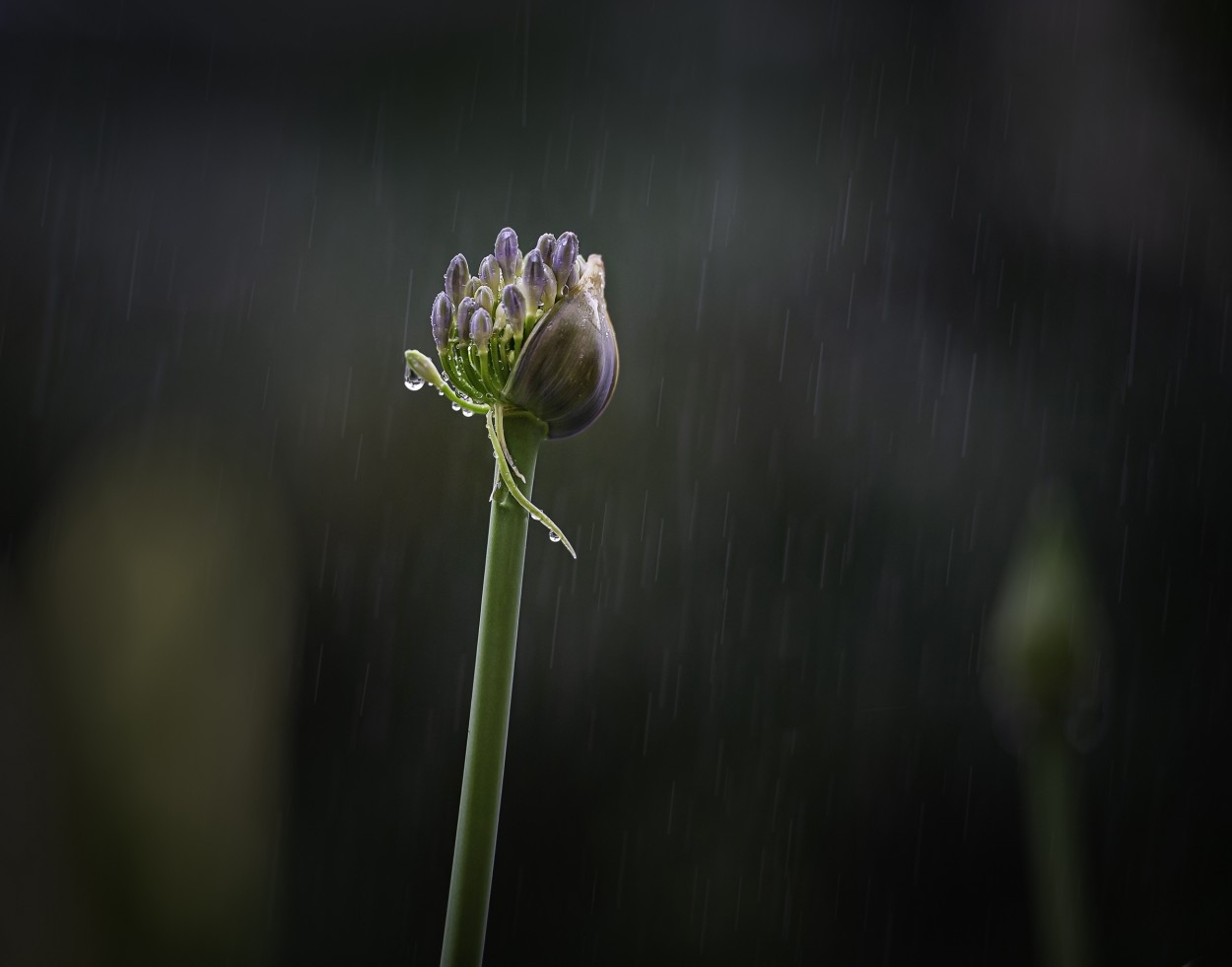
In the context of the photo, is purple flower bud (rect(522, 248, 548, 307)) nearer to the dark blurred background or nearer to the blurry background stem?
the blurry background stem

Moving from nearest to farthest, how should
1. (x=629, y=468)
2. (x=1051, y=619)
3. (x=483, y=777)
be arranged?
1. (x=483, y=777)
2. (x=1051, y=619)
3. (x=629, y=468)

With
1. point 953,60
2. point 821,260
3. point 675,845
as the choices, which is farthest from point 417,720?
point 953,60

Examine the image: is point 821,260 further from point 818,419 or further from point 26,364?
point 26,364

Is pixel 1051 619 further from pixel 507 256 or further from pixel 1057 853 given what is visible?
pixel 507 256

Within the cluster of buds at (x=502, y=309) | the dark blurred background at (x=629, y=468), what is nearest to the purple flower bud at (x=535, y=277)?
the cluster of buds at (x=502, y=309)

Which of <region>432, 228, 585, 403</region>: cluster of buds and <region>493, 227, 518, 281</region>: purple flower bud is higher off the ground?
<region>493, 227, 518, 281</region>: purple flower bud

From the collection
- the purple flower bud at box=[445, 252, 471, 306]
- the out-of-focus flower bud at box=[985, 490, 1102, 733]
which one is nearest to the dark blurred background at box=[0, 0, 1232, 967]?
the out-of-focus flower bud at box=[985, 490, 1102, 733]

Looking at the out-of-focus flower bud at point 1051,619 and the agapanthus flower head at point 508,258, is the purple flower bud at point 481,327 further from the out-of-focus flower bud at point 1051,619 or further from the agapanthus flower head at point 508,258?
the out-of-focus flower bud at point 1051,619

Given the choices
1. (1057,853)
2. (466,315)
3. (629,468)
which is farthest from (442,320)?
(629,468)
